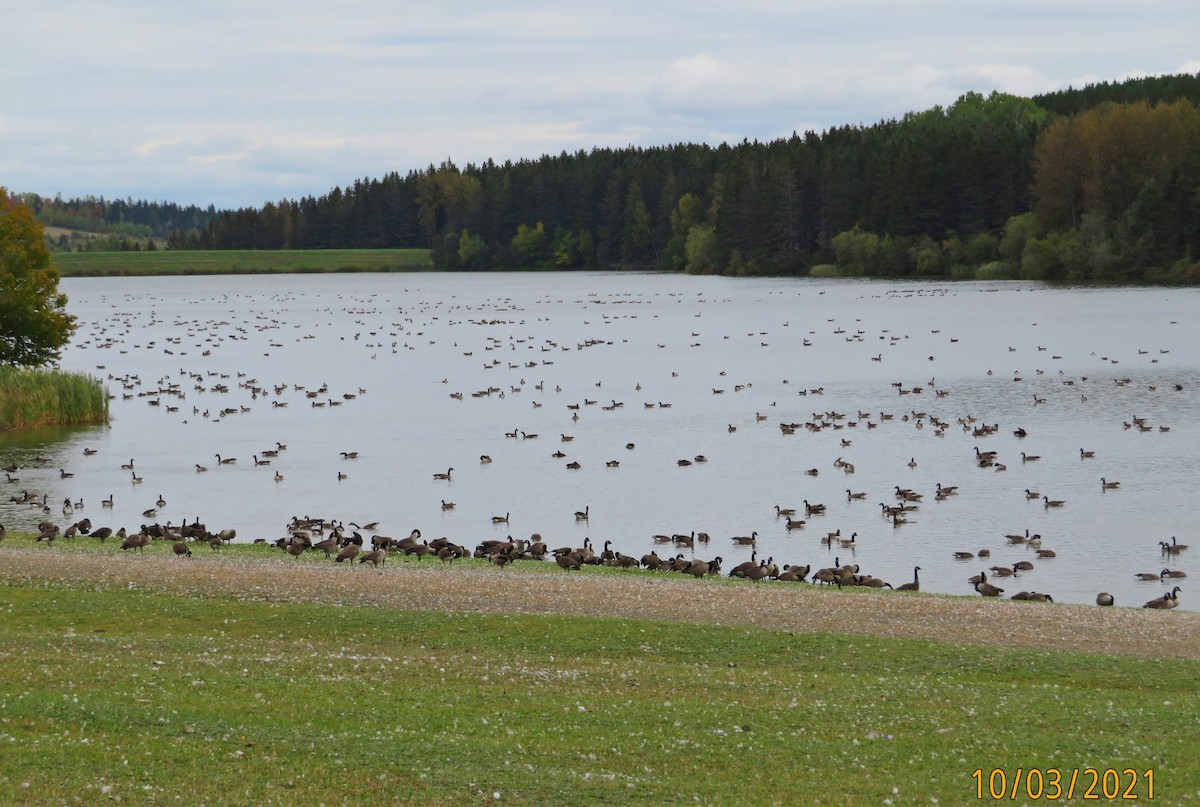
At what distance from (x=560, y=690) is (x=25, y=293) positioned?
46.3 m

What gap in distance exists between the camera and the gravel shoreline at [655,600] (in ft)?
72.6

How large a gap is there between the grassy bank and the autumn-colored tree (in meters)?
2.07

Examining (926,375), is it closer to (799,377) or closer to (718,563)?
(799,377)

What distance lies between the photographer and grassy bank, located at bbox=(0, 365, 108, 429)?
5447cm

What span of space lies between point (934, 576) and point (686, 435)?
74.6ft

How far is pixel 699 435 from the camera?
5244 cm

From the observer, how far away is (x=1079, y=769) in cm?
1404

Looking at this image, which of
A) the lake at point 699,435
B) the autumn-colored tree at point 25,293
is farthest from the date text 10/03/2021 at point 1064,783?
the autumn-colored tree at point 25,293

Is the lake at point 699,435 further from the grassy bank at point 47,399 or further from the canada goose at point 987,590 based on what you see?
the canada goose at point 987,590

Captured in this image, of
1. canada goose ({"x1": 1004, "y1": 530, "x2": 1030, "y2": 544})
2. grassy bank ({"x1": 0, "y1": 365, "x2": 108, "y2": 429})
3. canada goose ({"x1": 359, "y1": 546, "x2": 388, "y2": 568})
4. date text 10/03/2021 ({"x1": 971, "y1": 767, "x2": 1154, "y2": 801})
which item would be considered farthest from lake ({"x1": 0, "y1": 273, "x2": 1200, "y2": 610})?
date text 10/03/2021 ({"x1": 971, "y1": 767, "x2": 1154, "y2": 801})

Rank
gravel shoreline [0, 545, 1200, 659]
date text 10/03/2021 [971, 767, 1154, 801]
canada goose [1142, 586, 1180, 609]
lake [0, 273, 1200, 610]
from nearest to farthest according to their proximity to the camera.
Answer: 1. date text 10/03/2021 [971, 767, 1154, 801]
2. gravel shoreline [0, 545, 1200, 659]
3. canada goose [1142, 586, 1180, 609]
4. lake [0, 273, 1200, 610]

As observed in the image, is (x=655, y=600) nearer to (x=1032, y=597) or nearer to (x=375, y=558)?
(x=375, y=558)

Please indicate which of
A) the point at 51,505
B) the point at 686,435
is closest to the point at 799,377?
the point at 686,435

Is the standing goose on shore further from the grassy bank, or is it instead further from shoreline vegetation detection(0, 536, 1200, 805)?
the grassy bank
